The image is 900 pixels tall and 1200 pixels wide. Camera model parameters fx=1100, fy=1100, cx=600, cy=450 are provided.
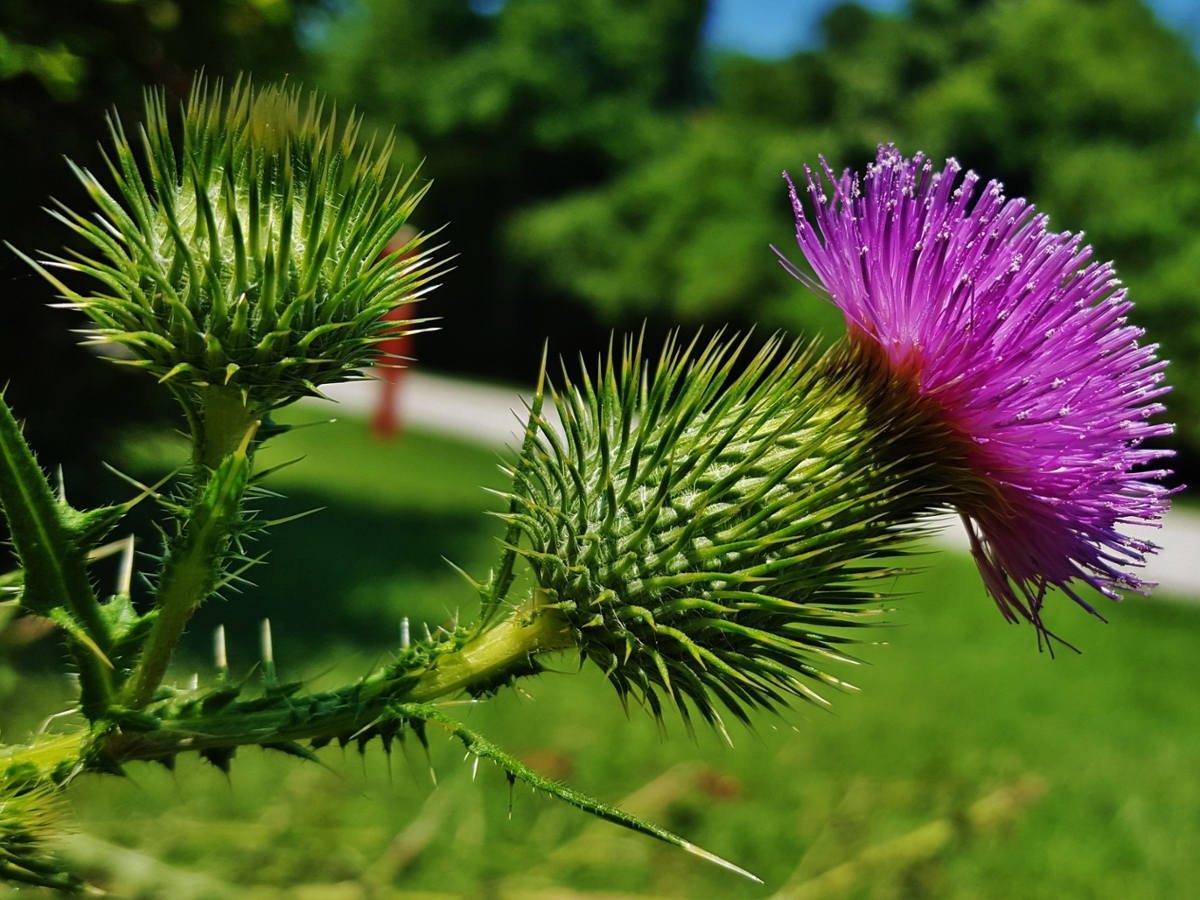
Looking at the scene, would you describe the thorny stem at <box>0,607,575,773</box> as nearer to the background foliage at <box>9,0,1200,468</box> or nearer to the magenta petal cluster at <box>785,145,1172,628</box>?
the magenta petal cluster at <box>785,145,1172,628</box>

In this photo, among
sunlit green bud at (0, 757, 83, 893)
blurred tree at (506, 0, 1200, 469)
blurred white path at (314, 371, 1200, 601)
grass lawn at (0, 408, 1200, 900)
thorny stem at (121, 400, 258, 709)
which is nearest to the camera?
sunlit green bud at (0, 757, 83, 893)

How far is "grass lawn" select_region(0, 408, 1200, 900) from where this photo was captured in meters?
4.40

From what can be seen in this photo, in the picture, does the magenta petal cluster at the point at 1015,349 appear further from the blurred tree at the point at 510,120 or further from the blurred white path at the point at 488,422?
the blurred tree at the point at 510,120

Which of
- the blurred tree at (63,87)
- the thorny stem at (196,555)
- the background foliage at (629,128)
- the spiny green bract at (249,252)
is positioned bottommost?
the thorny stem at (196,555)

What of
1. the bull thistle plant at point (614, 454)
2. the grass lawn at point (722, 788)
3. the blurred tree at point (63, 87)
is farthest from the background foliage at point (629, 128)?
the bull thistle plant at point (614, 454)

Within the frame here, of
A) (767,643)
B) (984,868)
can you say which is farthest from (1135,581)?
(984,868)

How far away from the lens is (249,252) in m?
1.68

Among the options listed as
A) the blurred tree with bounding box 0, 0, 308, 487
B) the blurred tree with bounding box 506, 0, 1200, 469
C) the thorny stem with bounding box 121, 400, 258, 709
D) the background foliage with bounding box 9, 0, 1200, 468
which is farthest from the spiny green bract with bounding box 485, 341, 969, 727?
the blurred tree with bounding box 506, 0, 1200, 469

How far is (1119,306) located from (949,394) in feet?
1.14

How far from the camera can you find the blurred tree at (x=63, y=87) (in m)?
3.97

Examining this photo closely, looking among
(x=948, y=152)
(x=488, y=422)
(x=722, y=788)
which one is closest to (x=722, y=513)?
(x=722, y=788)

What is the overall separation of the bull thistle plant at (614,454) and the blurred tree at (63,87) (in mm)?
2257

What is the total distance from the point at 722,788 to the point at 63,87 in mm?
3959

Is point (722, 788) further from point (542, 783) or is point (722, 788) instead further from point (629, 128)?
point (629, 128)
